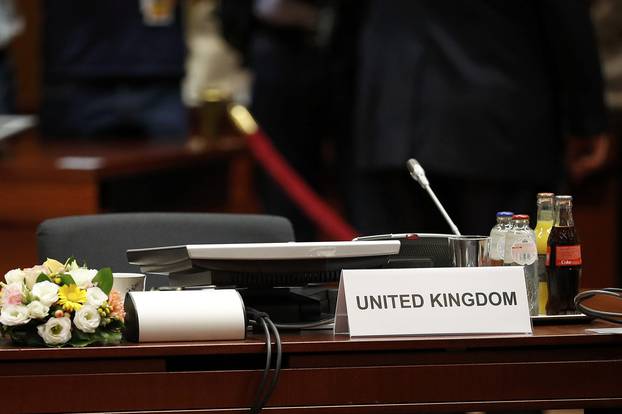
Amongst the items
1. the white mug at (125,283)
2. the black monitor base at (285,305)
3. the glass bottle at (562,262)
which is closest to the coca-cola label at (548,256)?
the glass bottle at (562,262)

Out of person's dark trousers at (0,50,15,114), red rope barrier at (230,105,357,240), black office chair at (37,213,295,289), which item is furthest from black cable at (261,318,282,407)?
person's dark trousers at (0,50,15,114)

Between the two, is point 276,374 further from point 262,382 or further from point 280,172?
point 280,172

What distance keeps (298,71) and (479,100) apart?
4.38ft

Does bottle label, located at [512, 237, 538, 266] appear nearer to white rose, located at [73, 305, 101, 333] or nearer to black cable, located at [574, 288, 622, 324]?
black cable, located at [574, 288, 622, 324]

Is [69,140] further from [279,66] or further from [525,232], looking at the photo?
[525,232]

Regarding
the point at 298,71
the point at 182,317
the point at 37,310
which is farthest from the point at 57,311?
the point at 298,71

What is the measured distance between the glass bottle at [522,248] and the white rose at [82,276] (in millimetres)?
533

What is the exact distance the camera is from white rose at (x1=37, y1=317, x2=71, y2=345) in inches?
54.7

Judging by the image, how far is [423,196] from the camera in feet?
9.74

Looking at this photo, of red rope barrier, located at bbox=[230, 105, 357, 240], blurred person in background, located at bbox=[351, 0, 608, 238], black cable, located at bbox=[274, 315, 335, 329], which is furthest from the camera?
red rope barrier, located at bbox=[230, 105, 357, 240]

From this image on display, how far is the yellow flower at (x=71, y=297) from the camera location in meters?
1.41

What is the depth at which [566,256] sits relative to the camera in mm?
1634

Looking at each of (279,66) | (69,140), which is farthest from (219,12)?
(69,140)

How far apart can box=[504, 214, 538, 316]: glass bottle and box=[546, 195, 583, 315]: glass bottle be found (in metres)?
0.03
